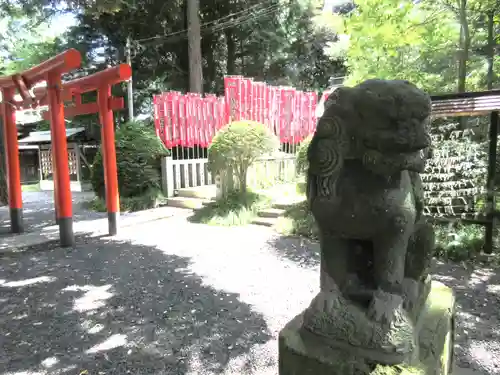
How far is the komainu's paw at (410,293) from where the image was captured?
180cm

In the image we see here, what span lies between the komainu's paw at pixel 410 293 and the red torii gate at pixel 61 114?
5863 millimetres

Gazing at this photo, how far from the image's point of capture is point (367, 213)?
167 cm

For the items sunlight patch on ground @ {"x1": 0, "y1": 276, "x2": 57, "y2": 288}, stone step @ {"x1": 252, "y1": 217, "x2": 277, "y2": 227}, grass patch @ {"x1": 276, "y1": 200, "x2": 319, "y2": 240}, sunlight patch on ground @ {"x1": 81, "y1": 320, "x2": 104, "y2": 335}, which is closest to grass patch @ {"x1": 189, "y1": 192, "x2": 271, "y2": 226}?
stone step @ {"x1": 252, "y1": 217, "x2": 277, "y2": 227}

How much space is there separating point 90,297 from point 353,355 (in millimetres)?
3599

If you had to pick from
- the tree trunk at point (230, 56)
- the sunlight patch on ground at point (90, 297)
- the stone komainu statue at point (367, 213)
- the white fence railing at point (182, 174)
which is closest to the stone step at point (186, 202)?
the white fence railing at point (182, 174)

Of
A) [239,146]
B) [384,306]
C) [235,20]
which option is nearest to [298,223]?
[239,146]

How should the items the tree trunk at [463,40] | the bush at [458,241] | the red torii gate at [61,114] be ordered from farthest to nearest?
the tree trunk at [463,40], the red torii gate at [61,114], the bush at [458,241]

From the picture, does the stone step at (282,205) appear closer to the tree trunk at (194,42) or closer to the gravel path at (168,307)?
the gravel path at (168,307)

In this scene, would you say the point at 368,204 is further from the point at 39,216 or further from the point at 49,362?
the point at 39,216

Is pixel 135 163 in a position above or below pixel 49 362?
above

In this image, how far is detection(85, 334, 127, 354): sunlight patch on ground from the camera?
3203 mm

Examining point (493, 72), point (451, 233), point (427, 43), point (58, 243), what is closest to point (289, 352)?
point (451, 233)

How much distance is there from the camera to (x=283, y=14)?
16.0 metres

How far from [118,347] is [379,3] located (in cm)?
688
